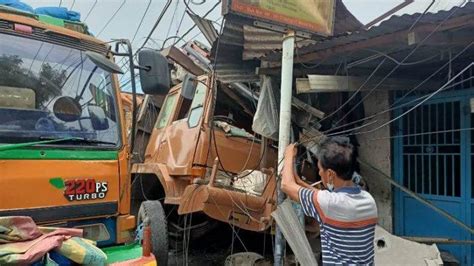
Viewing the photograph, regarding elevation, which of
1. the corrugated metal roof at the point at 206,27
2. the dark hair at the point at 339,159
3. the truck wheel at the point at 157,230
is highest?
the corrugated metal roof at the point at 206,27

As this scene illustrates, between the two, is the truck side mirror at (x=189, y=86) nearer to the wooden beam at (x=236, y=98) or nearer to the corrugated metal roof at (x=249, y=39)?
the wooden beam at (x=236, y=98)

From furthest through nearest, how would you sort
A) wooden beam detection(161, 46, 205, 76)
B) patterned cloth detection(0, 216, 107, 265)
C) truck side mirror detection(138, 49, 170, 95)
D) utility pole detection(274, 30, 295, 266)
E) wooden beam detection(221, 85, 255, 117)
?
1. wooden beam detection(161, 46, 205, 76)
2. wooden beam detection(221, 85, 255, 117)
3. utility pole detection(274, 30, 295, 266)
4. truck side mirror detection(138, 49, 170, 95)
5. patterned cloth detection(0, 216, 107, 265)

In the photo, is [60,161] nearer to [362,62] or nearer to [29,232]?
[29,232]

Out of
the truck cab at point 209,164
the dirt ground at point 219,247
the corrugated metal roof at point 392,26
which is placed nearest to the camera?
the corrugated metal roof at point 392,26

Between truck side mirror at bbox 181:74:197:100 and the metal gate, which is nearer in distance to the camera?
the metal gate

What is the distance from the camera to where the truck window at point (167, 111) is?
680cm

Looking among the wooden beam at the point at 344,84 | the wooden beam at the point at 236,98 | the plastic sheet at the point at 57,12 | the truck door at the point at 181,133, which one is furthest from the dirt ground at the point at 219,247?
the plastic sheet at the point at 57,12

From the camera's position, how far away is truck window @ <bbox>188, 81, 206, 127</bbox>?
5.66 m

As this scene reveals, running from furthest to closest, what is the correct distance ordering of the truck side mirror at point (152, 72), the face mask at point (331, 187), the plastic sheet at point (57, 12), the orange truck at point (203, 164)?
1. the orange truck at point (203, 164)
2. the plastic sheet at point (57, 12)
3. the truck side mirror at point (152, 72)
4. the face mask at point (331, 187)

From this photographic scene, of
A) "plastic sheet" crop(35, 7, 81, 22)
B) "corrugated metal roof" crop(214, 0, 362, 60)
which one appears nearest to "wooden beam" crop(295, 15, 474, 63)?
"corrugated metal roof" crop(214, 0, 362, 60)

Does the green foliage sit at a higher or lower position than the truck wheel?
higher

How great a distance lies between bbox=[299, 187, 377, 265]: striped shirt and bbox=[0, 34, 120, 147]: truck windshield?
71.8 inches

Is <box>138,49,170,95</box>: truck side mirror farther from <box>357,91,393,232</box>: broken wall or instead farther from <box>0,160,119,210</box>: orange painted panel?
<box>357,91,393,232</box>: broken wall

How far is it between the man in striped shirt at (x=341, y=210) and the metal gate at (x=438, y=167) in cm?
271
